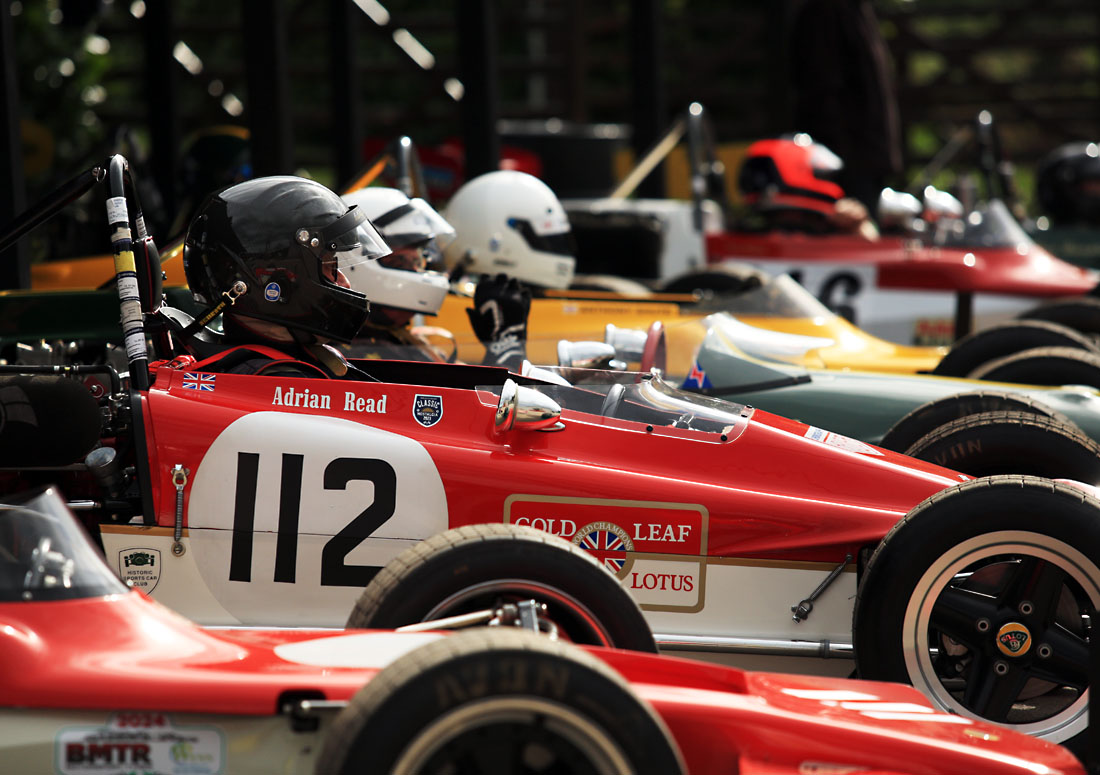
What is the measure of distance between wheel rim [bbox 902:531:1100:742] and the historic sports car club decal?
54cm

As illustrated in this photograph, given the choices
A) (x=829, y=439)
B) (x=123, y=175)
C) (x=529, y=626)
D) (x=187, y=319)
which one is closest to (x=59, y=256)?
(x=187, y=319)

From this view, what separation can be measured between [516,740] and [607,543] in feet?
4.13

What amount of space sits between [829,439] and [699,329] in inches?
83.4

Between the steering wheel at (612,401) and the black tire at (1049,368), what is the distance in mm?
2453

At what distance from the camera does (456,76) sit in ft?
52.8

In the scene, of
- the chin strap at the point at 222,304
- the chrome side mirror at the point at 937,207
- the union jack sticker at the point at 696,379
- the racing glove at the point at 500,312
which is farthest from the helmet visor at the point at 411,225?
the chrome side mirror at the point at 937,207

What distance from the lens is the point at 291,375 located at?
11.6 ft

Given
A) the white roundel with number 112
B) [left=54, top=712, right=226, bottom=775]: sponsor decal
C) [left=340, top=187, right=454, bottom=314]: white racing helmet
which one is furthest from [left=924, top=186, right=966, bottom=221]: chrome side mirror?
[left=54, top=712, right=226, bottom=775]: sponsor decal

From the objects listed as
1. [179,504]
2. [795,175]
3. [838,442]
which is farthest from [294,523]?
[795,175]

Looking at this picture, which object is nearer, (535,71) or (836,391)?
(836,391)

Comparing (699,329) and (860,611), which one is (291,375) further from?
(699,329)

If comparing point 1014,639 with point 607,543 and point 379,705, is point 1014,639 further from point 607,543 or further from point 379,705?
point 379,705

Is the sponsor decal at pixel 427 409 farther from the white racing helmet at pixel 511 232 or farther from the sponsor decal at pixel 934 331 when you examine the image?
the sponsor decal at pixel 934 331

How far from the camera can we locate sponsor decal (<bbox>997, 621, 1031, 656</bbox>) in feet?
10.0
